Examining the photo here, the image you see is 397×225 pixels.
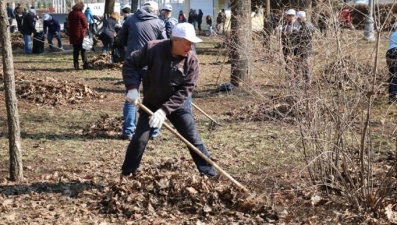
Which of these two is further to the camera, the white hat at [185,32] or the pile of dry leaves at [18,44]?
the pile of dry leaves at [18,44]

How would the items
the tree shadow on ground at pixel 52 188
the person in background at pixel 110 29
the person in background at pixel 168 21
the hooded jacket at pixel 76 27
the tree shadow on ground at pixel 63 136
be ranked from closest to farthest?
the tree shadow on ground at pixel 52 188 < the tree shadow on ground at pixel 63 136 < the person in background at pixel 168 21 < the hooded jacket at pixel 76 27 < the person in background at pixel 110 29

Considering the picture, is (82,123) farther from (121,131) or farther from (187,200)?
(187,200)

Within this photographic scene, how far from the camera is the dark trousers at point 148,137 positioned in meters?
5.62

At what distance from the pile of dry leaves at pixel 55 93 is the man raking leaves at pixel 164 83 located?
Result: 16.6 ft

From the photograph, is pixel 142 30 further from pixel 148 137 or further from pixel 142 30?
pixel 148 137

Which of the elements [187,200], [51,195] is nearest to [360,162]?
[187,200]

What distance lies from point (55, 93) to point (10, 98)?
17.2 feet

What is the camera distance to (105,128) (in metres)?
8.15

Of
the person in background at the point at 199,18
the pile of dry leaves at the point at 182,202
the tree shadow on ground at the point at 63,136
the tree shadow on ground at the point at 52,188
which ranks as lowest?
the tree shadow on ground at the point at 63,136

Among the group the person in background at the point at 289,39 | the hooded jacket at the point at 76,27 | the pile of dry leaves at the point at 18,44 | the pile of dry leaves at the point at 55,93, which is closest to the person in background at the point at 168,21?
the person in background at the point at 289,39

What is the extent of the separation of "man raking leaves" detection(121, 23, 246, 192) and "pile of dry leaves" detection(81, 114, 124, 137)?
2.36 metres

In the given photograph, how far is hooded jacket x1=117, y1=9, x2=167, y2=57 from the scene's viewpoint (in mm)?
7922

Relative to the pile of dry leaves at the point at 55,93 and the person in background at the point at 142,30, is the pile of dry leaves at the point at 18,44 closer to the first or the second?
the pile of dry leaves at the point at 55,93

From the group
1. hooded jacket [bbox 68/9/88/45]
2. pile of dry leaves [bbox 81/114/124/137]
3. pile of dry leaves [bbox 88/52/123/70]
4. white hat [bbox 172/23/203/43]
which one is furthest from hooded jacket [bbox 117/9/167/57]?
pile of dry leaves [bbox 88/52/123/70]
